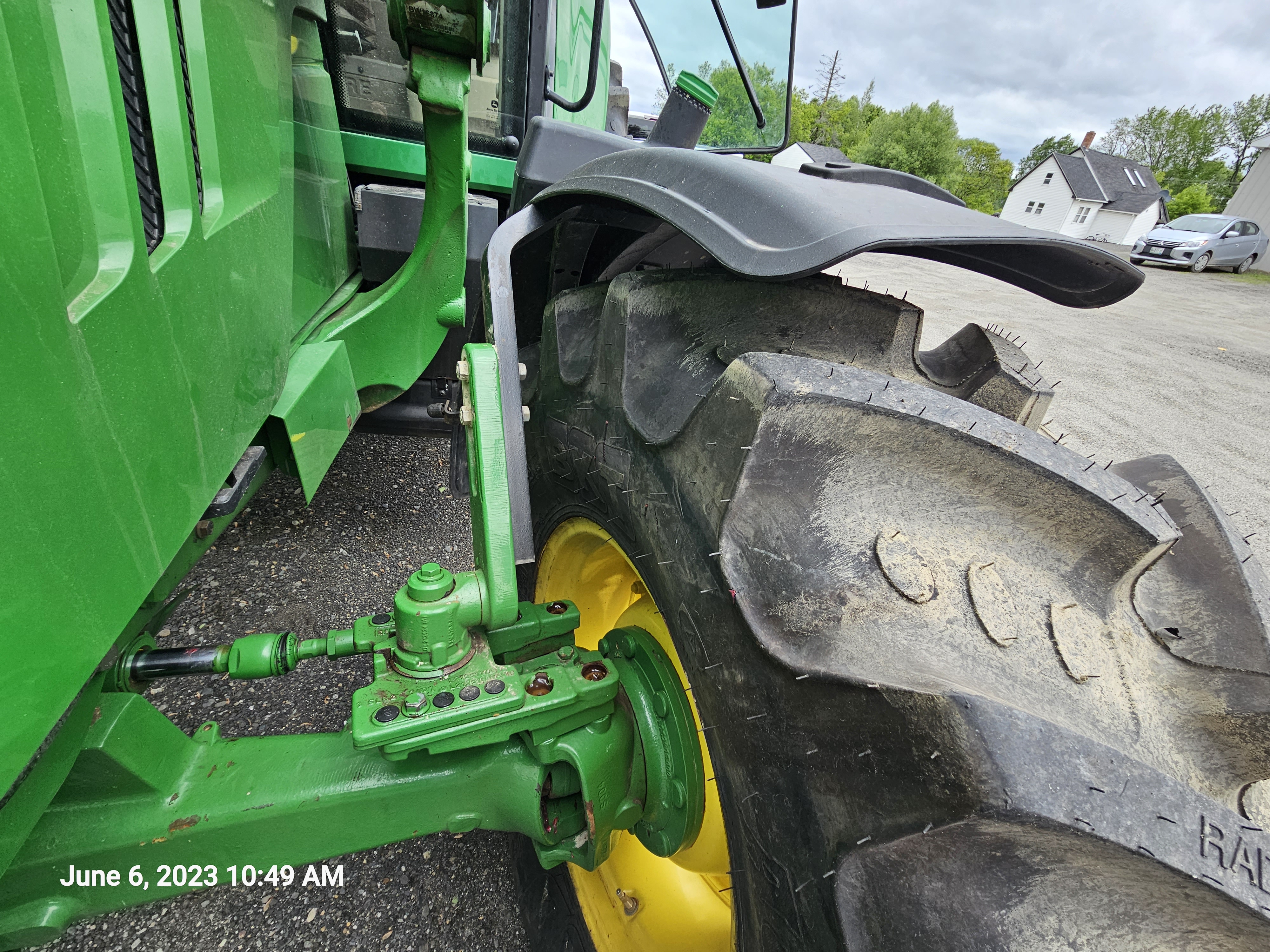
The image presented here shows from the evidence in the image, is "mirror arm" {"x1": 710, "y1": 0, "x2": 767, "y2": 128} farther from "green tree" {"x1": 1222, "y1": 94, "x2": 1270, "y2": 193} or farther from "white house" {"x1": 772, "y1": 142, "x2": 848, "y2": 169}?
"green tree" {"x1": 1222, "y1": 94, "x2": 1270, "y2": 193}

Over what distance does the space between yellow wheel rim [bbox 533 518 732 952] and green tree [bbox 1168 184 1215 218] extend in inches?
1543

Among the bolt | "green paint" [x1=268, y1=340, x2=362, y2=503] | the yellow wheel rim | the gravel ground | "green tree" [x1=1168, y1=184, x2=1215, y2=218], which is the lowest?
the gravel ground

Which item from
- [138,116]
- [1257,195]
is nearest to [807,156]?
[1257,195]

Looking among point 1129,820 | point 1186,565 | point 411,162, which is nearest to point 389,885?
point 1129,820

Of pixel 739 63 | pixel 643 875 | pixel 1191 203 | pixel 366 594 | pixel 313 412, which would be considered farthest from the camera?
pixel 1191 203

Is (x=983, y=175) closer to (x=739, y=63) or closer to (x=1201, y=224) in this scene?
(x=1201, y=224)

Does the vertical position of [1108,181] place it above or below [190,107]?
above

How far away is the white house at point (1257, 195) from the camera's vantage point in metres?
19.2

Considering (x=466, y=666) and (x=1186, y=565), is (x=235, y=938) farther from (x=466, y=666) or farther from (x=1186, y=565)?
(x=1186, y=565)

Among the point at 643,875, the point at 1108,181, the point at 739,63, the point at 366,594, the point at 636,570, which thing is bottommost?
the point at 366,594

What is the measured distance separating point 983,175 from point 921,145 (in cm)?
844

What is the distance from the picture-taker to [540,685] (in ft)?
3.08

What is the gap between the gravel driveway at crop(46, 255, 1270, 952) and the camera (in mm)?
1207

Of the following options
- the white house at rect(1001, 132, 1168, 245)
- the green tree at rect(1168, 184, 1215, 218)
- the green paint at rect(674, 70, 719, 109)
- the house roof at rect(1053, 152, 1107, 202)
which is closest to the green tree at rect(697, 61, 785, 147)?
the green paint at rect(674, 70, 719, 109)
